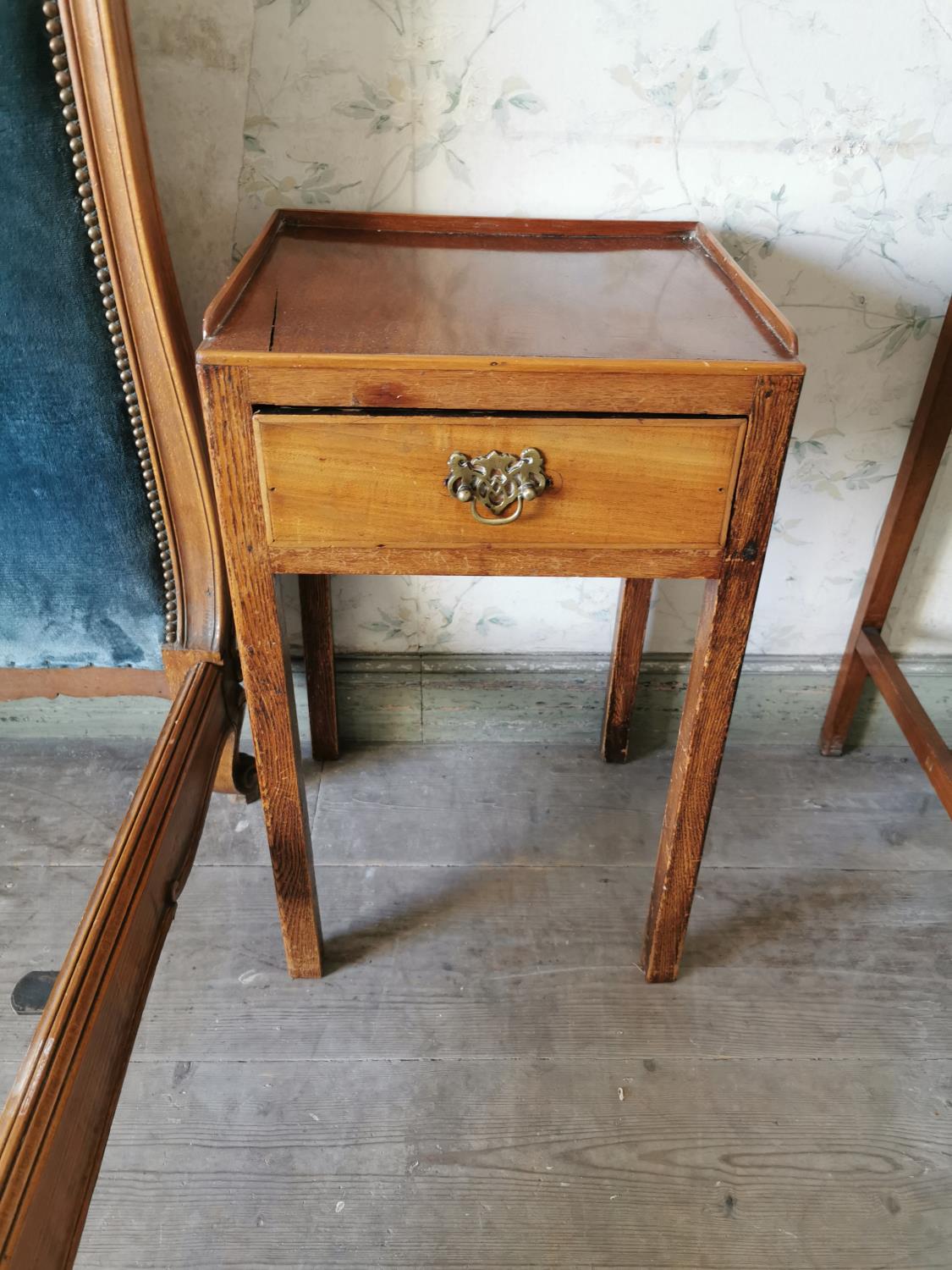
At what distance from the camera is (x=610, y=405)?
2.18 ft

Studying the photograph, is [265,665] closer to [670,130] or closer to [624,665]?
[624,665]

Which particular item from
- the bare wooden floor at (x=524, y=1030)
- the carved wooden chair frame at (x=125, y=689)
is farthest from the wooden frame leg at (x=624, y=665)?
the carved wooden chair frame at (x=125, y=689)

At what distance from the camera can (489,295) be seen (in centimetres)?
78

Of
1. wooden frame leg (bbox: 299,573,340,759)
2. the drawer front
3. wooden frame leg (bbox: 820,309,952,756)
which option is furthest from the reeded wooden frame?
wooden frame leg (bbox: 820,309,952,756)

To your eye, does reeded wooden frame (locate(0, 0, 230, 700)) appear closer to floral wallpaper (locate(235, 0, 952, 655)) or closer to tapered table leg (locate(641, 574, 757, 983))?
floral wallpaper (locate(235, 0, 952, 655))

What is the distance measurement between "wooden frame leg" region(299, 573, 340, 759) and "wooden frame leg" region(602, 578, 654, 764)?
0.38m

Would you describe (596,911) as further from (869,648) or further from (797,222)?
(797,222)

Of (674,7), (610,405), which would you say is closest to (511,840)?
(610,405)

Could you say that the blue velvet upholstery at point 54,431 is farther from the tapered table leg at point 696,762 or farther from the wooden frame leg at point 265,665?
the tapered table leg at point 696,762

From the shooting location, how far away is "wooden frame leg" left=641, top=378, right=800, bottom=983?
2.24 ft

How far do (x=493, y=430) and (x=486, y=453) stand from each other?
0.02 m

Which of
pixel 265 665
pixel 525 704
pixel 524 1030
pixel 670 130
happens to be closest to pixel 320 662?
pixel 525 704

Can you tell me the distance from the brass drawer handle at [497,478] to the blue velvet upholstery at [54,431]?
0.28 m

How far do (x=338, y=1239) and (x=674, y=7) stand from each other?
46.8 inches
